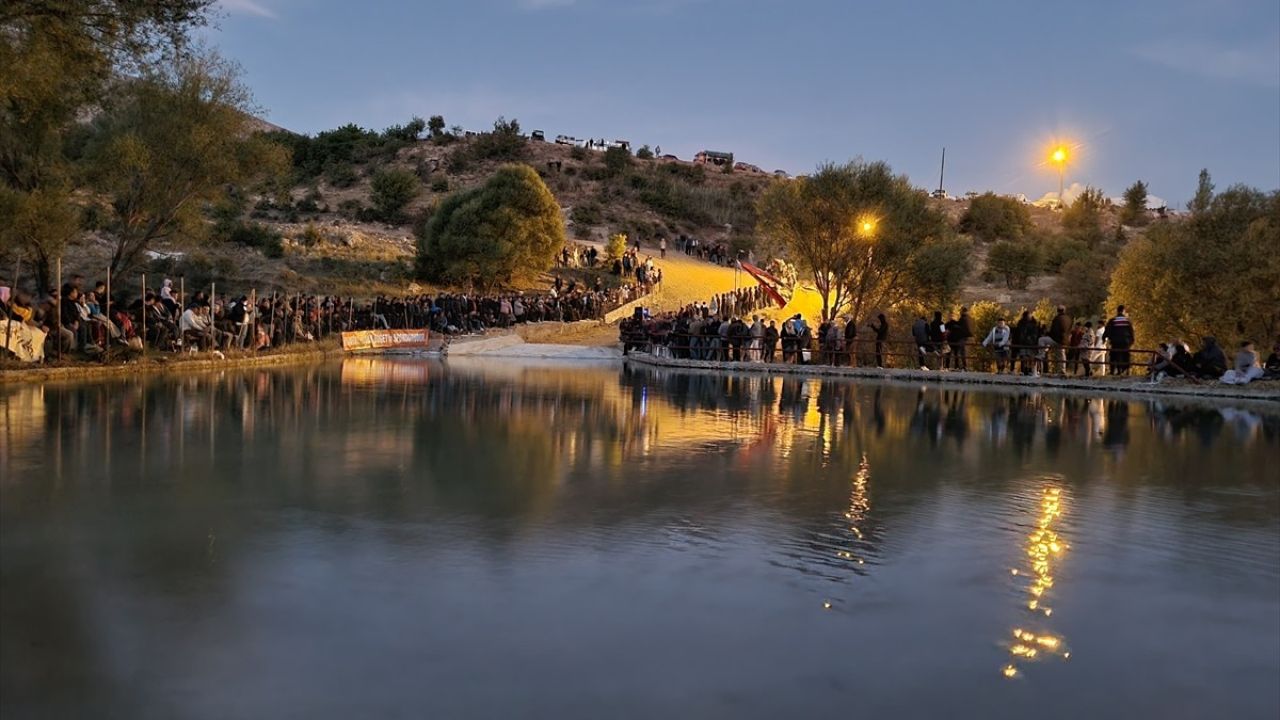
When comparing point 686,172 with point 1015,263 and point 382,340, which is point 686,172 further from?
point 382,340

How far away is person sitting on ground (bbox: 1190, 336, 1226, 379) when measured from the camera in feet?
83.9

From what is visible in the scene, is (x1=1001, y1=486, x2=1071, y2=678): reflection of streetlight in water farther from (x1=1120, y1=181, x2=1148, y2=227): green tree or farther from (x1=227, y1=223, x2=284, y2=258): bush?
(x1=1120, y1=181, x2=1148, y2=227): green tree

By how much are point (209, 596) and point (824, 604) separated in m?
3.71

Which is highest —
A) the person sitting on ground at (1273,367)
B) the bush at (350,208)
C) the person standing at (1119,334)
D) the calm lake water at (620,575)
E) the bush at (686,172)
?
the bush at (686,172)

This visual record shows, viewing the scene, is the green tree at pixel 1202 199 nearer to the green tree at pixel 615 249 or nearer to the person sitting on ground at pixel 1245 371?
the person sitting on ground at pixel 1245 371

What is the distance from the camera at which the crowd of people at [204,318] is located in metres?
22.9

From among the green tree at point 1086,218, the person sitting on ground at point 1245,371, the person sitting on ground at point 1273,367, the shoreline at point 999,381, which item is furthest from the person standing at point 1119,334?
the green tree at point 1086,218

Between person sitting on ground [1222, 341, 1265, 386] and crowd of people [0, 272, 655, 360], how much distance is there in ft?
81.1

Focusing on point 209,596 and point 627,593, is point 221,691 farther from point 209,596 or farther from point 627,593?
point 627,593

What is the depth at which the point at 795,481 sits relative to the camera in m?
11.2

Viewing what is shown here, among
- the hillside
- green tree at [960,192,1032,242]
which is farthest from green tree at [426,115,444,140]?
green tree at [960,192,1032,242]

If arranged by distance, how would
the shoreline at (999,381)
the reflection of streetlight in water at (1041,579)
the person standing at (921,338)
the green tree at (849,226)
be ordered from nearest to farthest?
the reflection of streetlight in water at (1041,579), the shoreline at (999,381), the person standing at (921,338), the green tree at (849,226)

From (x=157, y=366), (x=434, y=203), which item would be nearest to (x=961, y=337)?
(x=157, y=366)

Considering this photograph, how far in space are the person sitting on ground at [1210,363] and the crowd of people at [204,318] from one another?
79.8 ft
